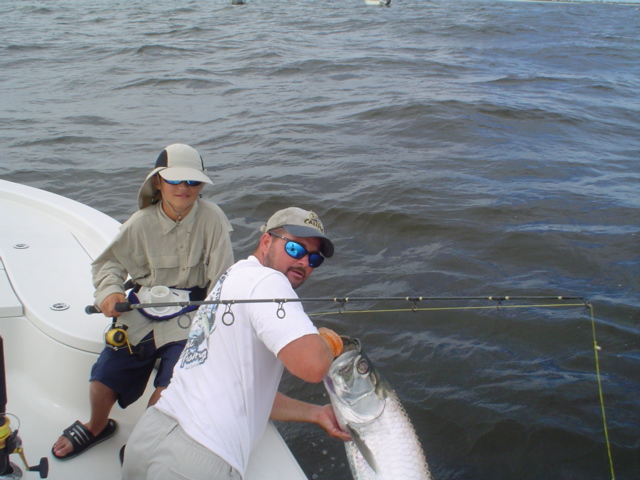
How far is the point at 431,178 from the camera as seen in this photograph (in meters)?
8.70

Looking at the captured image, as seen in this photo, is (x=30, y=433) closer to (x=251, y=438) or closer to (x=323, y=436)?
(x=251, y=438)

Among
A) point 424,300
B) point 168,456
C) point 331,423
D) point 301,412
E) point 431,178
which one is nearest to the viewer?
point 168,456

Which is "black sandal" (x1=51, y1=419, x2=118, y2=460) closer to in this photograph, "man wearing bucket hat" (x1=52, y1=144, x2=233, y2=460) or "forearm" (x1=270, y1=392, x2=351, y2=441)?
"man wearing bucket hat" (x1=52, y1=144, x2=233, y2=460)

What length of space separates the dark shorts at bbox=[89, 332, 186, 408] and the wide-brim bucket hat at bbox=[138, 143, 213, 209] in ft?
2.45

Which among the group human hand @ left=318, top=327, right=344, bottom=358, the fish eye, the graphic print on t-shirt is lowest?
the fish eye

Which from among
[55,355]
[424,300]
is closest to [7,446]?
[55,355]

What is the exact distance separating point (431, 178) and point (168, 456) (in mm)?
7009

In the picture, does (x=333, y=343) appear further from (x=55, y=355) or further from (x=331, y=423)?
(x=55, y=355)

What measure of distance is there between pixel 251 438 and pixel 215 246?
1304 millimetres

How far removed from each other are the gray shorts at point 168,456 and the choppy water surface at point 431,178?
6.00ft

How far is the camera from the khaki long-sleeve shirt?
3252mm

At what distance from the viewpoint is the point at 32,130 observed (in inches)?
446

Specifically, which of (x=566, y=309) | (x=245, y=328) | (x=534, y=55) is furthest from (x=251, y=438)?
(x=534, y=55)

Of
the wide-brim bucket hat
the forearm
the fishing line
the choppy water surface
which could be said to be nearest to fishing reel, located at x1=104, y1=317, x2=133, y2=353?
the fishing line
